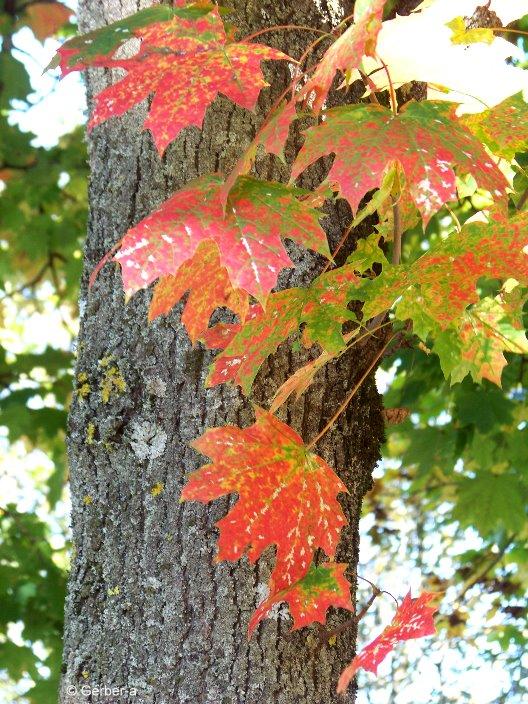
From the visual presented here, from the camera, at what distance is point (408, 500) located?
5.25m

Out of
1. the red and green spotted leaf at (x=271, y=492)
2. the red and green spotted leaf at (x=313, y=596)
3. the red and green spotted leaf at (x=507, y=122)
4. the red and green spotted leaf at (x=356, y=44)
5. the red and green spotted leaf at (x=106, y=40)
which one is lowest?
the red and green spotted leaf at (x=313, y=596)

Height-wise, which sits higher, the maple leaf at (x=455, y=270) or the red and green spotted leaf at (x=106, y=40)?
the red and green spotted leaf at (x=106, y=40)

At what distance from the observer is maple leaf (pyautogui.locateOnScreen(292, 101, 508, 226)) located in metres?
0.80

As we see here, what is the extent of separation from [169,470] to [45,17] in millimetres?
2965

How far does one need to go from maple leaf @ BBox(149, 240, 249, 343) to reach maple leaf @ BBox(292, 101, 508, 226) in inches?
7.1

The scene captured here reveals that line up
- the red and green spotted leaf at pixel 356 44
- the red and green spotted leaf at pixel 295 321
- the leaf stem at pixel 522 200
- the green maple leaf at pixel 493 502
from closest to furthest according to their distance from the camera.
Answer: the red and green spotted leaf at pixel 356 44 → the red and green spotted leaf at pixel 295 321 → the leaf stem at pixel 522 200 → the green maple leaf at pixel 493 502

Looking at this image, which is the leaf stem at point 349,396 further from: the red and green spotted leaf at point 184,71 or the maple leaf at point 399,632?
the red and green spotted leaf at point 184,71

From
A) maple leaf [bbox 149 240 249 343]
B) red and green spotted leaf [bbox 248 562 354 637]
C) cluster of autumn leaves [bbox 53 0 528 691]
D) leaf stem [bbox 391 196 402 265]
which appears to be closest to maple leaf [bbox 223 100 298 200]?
cluster of autumn leaves [bbox 53 0 528 691]

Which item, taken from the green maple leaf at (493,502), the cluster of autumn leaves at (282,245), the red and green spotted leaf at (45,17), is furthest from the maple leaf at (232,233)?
the red and green spotted leaf at (45,17)

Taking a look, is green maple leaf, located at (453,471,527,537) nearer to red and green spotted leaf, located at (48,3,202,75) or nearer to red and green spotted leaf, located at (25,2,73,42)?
red and green spotted leaf, located at (48,3,202,75)

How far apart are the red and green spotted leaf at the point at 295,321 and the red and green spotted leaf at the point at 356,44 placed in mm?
239

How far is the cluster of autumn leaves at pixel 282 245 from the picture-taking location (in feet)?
2.66

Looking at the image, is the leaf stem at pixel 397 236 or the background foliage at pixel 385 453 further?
the background foliage at pixel 385 453

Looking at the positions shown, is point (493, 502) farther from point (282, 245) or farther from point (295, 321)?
point (282, 245)
